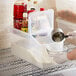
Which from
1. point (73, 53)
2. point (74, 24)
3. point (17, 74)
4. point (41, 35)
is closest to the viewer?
point (17, 74)

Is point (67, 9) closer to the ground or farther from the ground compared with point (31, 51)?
farther from the ground

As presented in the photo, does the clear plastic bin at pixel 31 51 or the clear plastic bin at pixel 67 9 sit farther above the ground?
the clear plastic bin at pixel 67 9

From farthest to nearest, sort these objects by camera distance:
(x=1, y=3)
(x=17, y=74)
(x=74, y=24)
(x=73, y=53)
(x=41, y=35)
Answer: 1. (x=74, y=24)
2. (x=1, y=3)
3. (x=41, y=35)
4. (x=73, y=53)
5. (x=17, y=74)

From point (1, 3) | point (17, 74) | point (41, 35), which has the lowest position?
point (17, 74)

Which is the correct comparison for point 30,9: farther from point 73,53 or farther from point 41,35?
point 73,53

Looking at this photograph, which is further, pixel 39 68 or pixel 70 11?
pixel 70 11

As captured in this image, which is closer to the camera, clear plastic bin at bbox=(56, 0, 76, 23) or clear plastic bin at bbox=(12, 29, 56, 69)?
clear plastic bin at bbox=(12, 29, 56, 69)

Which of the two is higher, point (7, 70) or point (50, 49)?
point (50, 49)

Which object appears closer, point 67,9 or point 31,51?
point 31,51

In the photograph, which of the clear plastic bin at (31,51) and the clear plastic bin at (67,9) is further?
the clear plastic bin at (67,9)

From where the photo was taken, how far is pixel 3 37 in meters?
1.65

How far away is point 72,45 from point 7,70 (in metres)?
0.65

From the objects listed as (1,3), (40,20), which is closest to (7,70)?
(40,20)

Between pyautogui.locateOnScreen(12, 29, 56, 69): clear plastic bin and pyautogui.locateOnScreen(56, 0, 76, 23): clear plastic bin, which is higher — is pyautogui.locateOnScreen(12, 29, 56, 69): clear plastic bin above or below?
below
